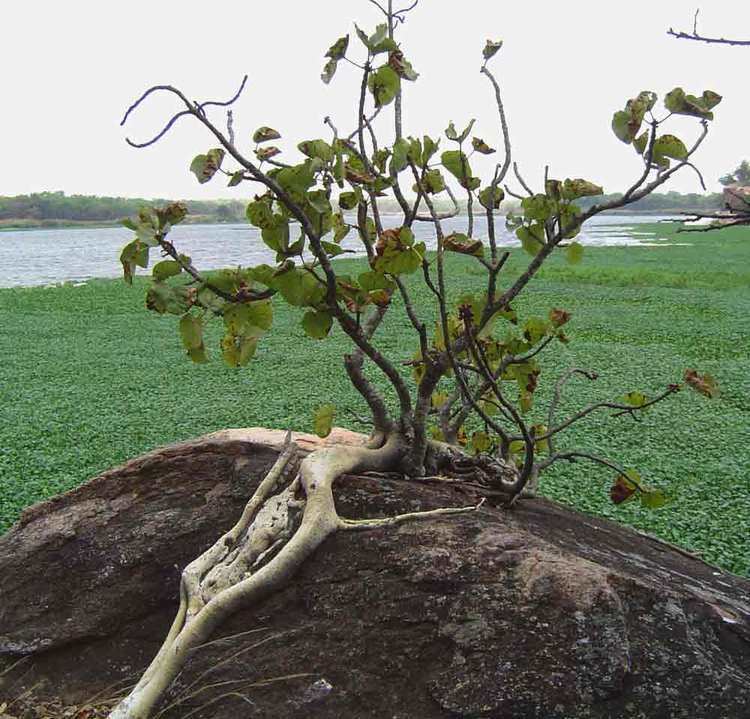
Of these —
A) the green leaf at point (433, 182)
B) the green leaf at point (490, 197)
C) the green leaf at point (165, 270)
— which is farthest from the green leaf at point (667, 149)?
the green leaf at point (165, 270)

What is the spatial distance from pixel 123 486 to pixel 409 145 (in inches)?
32.0

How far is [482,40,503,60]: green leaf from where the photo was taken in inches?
56.9

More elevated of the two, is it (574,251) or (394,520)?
(574,251)

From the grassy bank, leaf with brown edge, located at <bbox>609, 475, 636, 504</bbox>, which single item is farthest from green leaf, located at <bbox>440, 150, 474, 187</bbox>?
the grassy bank

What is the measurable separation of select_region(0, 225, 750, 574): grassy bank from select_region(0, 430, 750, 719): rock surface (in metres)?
1.20

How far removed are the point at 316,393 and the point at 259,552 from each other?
9.82 ft

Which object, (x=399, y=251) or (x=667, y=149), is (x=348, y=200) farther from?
(x=667, y=149)

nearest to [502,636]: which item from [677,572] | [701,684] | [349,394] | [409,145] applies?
[701,684]

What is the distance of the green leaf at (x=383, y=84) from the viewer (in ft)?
4.55

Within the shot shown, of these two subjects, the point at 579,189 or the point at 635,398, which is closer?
the point at 579,189

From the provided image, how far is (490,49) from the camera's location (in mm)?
1452

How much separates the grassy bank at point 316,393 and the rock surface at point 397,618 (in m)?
1.20

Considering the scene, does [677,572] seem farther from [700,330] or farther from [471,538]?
[700,330]

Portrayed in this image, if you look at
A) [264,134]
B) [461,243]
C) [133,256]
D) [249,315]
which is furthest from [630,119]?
[133,256]
